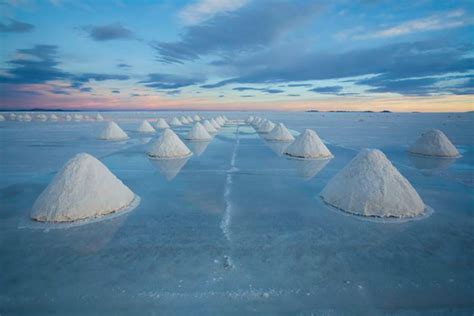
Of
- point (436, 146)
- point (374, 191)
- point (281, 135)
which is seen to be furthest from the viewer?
point (281, 135)

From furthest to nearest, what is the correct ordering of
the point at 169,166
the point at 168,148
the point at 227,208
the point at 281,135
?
the point at 281,135 < the point at 168,148 < the point at 169,166 < the point at 227,208

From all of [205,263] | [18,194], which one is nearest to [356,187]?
[205,263]

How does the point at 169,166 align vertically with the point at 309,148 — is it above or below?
below

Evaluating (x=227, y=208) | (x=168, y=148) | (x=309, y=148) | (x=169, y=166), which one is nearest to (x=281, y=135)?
(x=309, y=148)

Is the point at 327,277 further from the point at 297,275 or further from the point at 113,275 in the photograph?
the point at 113,275

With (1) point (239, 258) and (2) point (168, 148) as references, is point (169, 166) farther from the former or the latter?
(1) point (239, 258)

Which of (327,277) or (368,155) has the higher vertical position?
(368,155)
